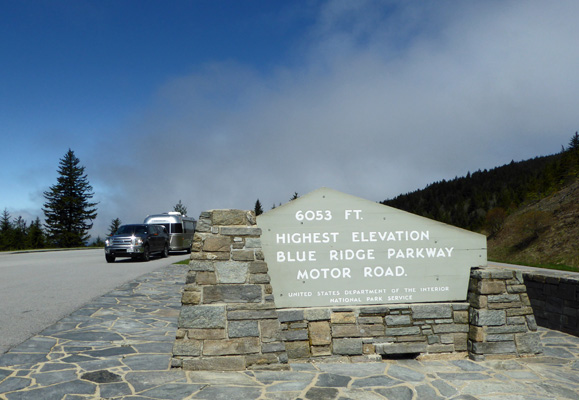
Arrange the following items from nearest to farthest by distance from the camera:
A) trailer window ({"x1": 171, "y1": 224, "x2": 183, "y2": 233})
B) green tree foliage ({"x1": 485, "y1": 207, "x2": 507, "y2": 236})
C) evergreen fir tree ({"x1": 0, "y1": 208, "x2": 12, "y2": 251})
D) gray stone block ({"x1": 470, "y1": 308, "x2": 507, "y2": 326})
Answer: gray stone block ({"x1": 470, "y1": 308, "x2": 507, "y2": 326}) < trailer window ({"x1": 171, "y1": 224, "x2": 183, "y2": 233}) < green tree foliage ({"x1": 485, "y1": 207, "x2": 507, "y2": 236}) < evergreen fir tree ({"x1": 0, "y1": 208, "x2": 12, "y2": 251})

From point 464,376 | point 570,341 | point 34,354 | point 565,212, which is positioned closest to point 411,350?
point 464,376

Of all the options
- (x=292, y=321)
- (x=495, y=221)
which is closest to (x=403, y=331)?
(x=292, y=321)

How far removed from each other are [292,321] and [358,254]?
3.72 ft

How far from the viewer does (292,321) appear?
509 cm

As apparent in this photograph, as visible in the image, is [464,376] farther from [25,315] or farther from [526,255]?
[526,255]

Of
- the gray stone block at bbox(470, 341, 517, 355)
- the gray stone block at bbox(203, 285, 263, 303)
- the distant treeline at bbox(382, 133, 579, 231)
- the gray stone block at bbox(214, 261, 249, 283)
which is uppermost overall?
the distant treeline at bbox(382, 133, 579, 231)

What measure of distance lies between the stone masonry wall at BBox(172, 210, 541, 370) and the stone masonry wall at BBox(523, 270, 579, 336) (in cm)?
161

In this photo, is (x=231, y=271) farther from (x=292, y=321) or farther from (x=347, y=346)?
(x=347, y=346)

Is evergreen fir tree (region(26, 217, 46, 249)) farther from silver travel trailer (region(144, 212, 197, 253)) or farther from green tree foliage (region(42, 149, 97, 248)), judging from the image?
silver travel trailer (region(144, 212, 197, 253))

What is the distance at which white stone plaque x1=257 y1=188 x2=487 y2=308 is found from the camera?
5.21m

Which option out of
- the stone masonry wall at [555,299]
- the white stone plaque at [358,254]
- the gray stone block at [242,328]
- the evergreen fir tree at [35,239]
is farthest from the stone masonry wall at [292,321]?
the evergreen fir tree at [35,239]

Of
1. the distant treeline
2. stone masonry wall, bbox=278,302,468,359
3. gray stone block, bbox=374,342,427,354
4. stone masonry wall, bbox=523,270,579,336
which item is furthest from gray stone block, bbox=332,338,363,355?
the distant treeline

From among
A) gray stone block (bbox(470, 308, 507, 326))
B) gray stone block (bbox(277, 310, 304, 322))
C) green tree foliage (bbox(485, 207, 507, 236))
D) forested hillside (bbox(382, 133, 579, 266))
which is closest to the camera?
gray stone block (bbox(277, 310, 304, 322))

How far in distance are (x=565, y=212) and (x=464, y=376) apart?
25132 mm
